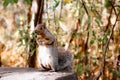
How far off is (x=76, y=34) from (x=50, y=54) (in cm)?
170

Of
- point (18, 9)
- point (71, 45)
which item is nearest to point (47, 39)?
point (71, 45)

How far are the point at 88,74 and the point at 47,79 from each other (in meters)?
1.89

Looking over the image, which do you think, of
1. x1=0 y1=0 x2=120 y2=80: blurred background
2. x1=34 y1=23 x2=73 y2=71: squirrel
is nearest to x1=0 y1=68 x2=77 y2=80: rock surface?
x1=34 y1=23 x2=73 y2=71: squirrel

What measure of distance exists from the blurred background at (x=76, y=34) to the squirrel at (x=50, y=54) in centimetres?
120

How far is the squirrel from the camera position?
186cm

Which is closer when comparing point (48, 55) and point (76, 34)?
point (48, 55)

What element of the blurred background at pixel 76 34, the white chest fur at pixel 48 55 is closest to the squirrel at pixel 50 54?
the white chest fur at pixel 48 55

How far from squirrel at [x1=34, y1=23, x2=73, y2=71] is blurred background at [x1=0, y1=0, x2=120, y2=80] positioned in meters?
1.20

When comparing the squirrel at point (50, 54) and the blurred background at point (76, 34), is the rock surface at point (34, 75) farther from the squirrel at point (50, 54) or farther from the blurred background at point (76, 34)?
the blurred background at point (76, 34)

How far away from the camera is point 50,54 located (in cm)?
195

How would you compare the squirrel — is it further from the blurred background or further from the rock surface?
the blurred background

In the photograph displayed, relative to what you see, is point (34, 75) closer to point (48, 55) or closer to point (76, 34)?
point (48, 55)

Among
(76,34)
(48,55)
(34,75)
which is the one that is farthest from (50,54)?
(76,34)

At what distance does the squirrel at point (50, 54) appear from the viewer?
6.10 ft
